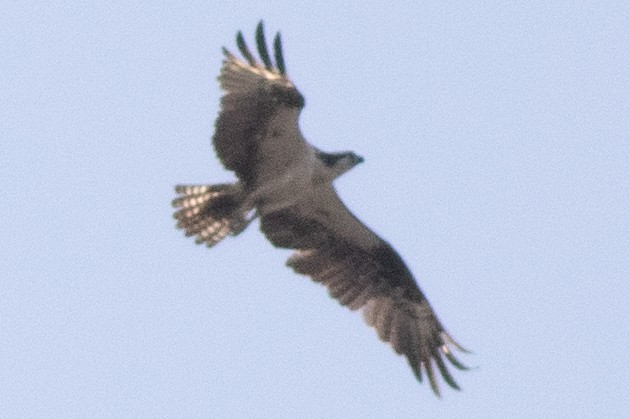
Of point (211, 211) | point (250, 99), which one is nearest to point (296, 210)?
point (211, 211)

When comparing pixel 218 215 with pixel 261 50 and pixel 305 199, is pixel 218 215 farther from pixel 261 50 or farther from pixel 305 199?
pixel 261 50

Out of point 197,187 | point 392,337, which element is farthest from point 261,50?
point 392,337

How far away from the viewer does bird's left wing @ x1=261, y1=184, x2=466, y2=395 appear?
17.6m

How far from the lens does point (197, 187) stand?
1745 centimetres

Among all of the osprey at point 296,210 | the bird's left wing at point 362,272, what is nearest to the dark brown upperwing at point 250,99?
the osprey at point 296,210

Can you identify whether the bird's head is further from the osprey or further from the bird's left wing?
the bird's left wing

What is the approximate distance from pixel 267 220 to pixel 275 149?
100cm

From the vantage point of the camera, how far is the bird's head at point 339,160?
1691 cm

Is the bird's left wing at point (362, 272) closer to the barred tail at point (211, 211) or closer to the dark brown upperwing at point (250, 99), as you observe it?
the barred tail at point (211, 211)

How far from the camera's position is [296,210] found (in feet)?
58.1

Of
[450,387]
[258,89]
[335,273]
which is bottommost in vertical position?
[450,387]

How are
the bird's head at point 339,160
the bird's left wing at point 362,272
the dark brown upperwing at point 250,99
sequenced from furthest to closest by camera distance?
the bird's left wing at point 362,272 < the bird's head at point 339,160 < the dark brown upperwing at point 250,99

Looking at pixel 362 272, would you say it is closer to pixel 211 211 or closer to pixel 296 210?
pixel 296 210

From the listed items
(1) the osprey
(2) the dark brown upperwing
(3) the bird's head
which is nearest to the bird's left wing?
(1) the osprey
